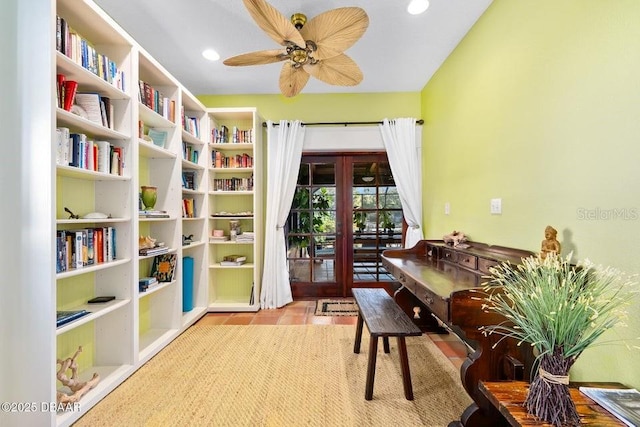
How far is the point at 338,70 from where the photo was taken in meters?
2.26

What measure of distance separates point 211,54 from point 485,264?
304 cm

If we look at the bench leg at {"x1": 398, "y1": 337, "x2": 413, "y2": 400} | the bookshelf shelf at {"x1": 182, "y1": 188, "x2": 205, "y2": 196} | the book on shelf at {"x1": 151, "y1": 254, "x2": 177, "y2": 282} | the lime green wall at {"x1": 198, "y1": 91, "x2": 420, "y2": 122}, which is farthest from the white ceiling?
the bench leg at {"x1": 398, "y1": 337, "x2": 413, "y2": 400}

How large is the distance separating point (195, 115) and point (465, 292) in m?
3.29

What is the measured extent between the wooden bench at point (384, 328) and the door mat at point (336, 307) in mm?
886

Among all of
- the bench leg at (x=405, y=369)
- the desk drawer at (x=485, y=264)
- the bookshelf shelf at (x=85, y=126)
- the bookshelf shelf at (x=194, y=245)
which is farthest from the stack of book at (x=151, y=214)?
the desk drawer at (x=485, y=264)

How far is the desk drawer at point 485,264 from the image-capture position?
71.4 inches

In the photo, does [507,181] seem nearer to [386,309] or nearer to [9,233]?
[386,309]

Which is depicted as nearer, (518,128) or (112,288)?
(518,128)

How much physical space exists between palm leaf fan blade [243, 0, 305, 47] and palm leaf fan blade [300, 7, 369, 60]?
0.10 metres

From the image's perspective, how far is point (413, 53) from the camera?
9.01ft

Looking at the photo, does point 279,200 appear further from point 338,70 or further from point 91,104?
point 91,104

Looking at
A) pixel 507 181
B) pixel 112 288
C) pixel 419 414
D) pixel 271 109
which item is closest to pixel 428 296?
pixel 419 414

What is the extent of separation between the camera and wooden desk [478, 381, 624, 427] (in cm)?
93

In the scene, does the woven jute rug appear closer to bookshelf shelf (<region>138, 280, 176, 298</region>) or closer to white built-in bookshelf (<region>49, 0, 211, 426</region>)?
white built-in bookshelf (<region>49, 0, 211, 426</region>)
